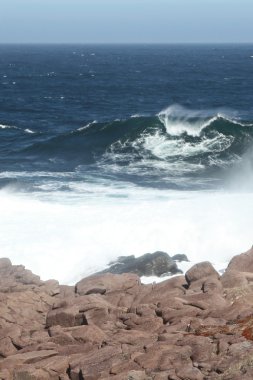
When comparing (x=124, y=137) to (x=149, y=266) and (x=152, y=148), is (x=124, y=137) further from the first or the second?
(x=149, y=266)

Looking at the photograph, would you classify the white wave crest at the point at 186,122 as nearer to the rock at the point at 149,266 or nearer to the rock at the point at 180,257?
the rock at the point at 180,257

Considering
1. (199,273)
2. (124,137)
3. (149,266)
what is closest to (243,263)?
(199,273)

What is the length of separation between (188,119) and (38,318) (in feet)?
159

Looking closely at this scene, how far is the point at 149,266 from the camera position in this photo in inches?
1156

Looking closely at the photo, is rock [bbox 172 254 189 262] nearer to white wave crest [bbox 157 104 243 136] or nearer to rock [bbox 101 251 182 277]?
rock [bbox 101 251 182 277]

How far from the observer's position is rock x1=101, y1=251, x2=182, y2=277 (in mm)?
29203

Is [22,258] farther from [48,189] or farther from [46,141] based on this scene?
[46,141]

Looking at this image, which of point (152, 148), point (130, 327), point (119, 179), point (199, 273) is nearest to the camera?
point (130, 327)

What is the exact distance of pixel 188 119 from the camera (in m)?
69.9

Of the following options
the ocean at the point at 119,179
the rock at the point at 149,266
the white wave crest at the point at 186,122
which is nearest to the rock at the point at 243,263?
the rock at the point at 149,266

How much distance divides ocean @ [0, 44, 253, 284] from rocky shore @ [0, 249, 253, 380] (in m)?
5.97

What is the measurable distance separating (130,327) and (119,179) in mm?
27159

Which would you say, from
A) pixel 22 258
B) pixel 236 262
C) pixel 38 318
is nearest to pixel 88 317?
pixel 38 318

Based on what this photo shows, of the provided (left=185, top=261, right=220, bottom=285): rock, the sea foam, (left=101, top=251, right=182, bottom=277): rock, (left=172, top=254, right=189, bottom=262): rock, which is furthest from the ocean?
(left=185, top=261, right=220, bottom=285): rock
